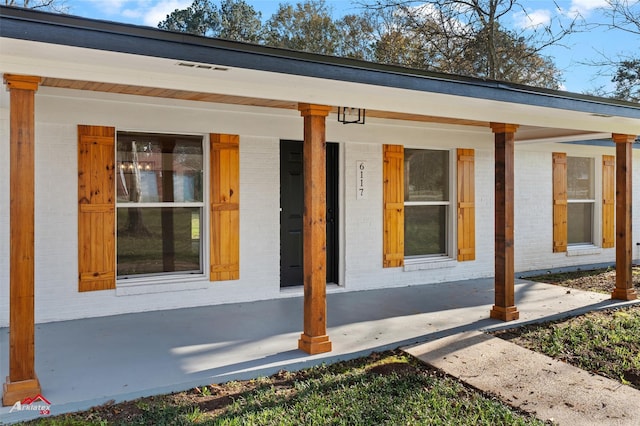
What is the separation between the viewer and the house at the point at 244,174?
3404 mm

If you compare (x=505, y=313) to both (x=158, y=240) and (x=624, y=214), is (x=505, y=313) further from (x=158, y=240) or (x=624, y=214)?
(x=158, y=240)

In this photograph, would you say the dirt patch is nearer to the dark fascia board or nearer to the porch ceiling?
the porch ceiling

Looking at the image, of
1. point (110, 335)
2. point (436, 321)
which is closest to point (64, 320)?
point (110, 335)

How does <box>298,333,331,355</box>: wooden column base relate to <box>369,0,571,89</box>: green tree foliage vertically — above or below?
below

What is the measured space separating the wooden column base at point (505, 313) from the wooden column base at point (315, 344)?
2.13 metres

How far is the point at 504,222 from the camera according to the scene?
18.0 ft

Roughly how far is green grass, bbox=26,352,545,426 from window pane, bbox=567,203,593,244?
678cm

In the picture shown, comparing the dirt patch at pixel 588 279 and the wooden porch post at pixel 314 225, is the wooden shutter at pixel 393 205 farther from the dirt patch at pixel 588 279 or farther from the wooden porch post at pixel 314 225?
the wooden porch post at pixel 314 225

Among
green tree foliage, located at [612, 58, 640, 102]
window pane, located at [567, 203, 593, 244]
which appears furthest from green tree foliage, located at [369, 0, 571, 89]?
window pane, located at [567, 203, 593, 244]

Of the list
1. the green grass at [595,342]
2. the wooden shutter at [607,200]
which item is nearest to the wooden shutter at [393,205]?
the green grass at [595,342]

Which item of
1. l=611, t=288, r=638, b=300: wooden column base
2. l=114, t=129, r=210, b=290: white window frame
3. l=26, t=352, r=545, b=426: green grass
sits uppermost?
l=114, t=129, r=210, b=290: white window frame

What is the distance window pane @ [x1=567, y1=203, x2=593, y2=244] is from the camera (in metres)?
9.59

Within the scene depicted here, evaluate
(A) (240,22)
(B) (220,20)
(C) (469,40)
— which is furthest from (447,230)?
(B) (220,20)

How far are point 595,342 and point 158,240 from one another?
15.1 ft
